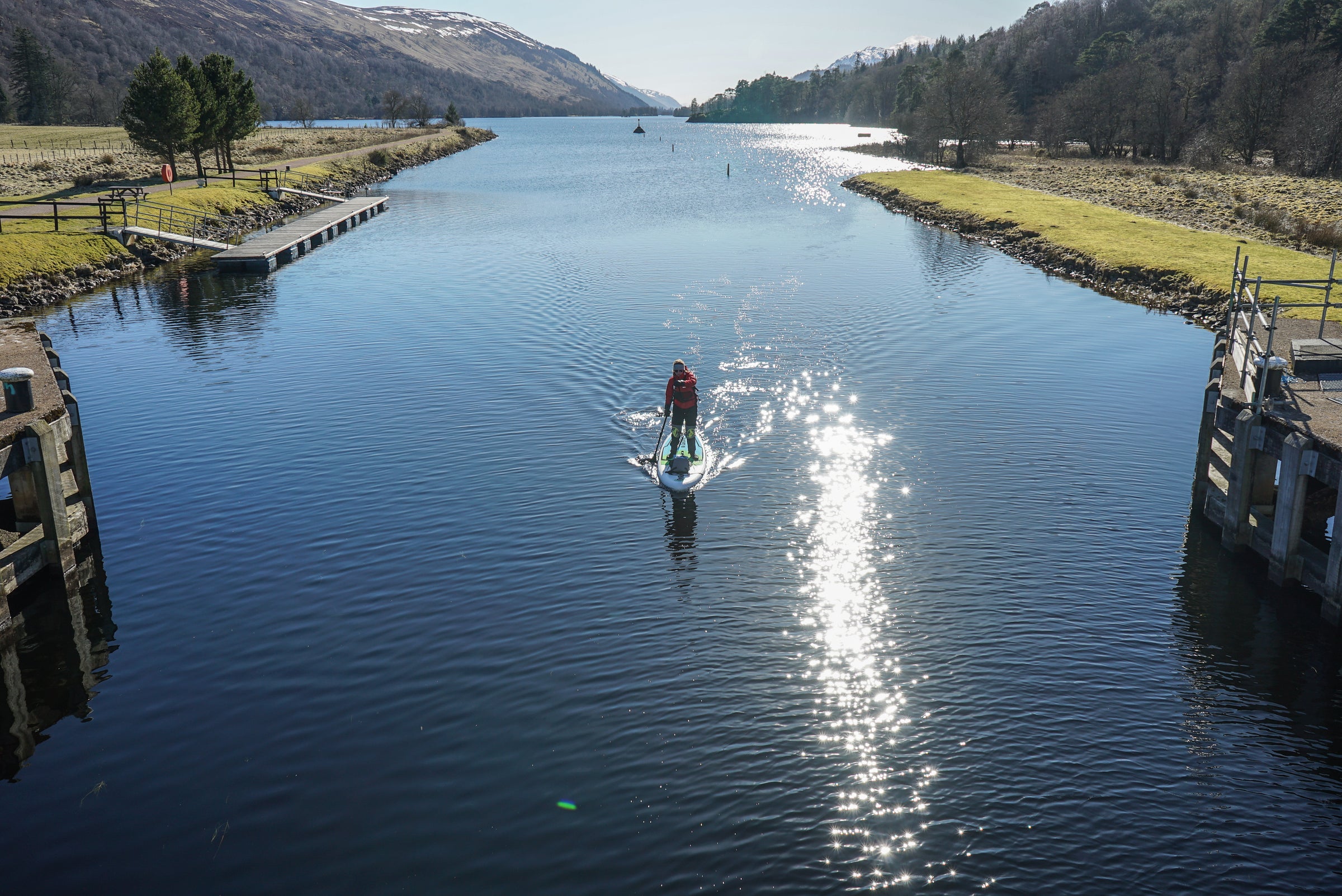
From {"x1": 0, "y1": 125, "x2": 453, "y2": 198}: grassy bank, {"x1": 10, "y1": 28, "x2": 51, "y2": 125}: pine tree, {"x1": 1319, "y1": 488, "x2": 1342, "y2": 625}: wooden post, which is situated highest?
{"x1": 10, "y1": 28, "x2": 51, "y2": 125}: pine tree

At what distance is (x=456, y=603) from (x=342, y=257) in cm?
4645

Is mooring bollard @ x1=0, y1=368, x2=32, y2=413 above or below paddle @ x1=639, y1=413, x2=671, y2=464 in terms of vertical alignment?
above

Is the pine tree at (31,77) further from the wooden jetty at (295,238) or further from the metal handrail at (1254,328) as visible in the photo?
the metal handrail at (1254,328)

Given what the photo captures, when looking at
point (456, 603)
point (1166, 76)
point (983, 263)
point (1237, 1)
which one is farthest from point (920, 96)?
point (456, 603)

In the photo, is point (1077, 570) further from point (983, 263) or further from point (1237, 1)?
point (1237, 1)

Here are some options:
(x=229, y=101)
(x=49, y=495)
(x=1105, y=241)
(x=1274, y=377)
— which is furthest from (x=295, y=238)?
(x=1274, y=377)

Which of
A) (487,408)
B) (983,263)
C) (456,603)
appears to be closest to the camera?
(456,603)

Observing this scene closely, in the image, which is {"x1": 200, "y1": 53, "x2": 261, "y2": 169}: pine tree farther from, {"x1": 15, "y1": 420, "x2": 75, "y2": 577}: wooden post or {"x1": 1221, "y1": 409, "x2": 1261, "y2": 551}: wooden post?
{"x1": 1221, "y1": 409, "x2": 1261, "y2": 551}: wooden post

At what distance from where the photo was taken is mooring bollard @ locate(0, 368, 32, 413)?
19.6 m

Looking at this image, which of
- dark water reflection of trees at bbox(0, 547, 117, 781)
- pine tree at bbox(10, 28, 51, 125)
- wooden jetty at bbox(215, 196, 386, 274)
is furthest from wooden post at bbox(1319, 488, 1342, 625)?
pine tree at bbox(10, 28, 51, 125)

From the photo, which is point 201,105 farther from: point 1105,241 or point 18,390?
point 1105,241

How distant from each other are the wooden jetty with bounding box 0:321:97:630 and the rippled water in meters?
1.03

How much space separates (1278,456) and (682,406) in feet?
42.9

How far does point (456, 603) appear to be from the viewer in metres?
17.7
